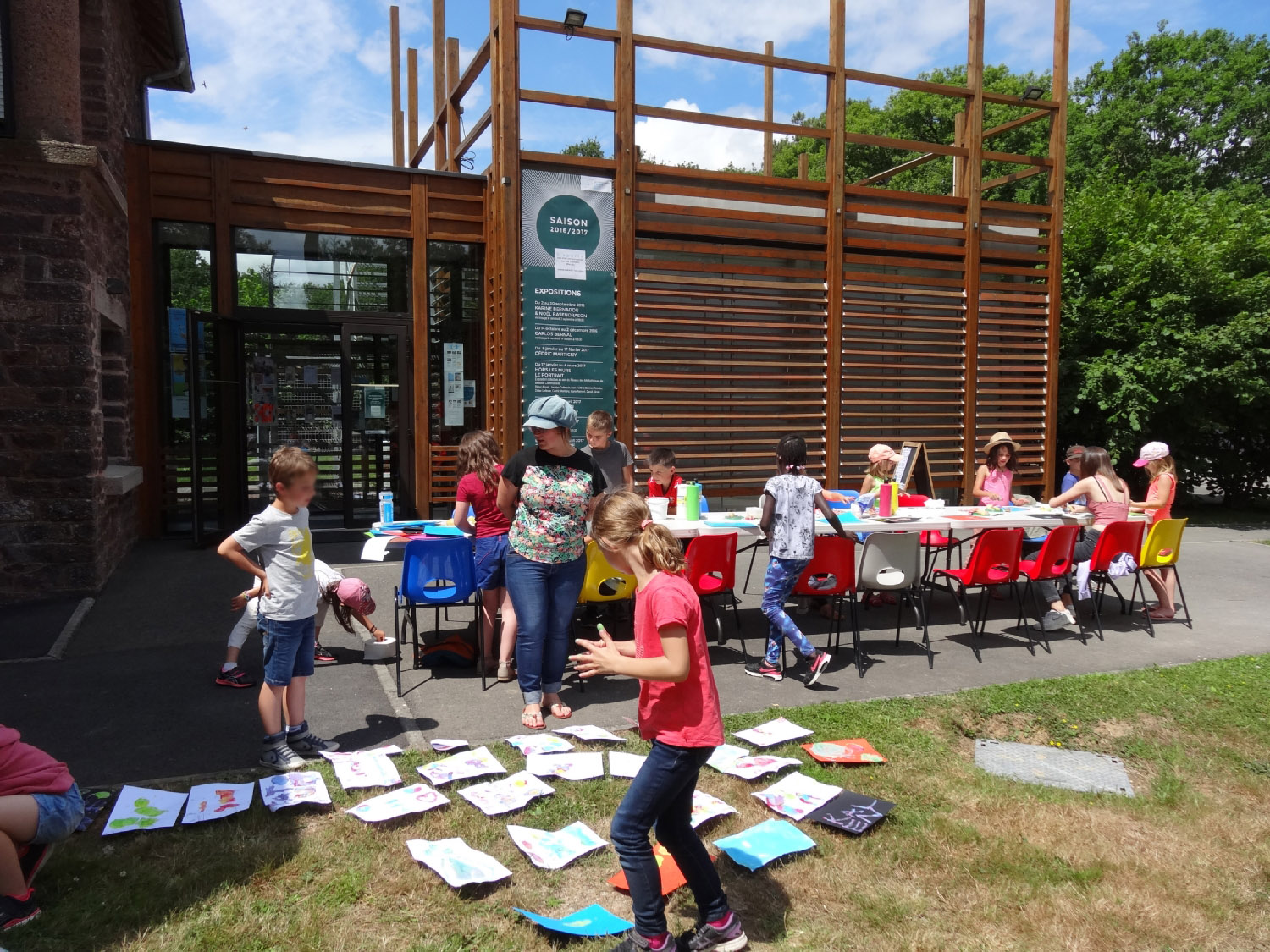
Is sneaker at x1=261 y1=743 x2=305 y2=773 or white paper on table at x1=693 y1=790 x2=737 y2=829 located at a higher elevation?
sneaker at x1=261 y1=743 x2=305 y2=773

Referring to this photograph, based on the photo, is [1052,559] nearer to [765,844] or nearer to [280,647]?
[765,844]

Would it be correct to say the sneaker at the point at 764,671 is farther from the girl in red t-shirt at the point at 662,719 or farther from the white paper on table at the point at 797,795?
the girl in red t-shirt at the point at 662,719

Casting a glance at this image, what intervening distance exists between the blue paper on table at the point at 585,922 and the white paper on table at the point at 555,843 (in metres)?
0.30

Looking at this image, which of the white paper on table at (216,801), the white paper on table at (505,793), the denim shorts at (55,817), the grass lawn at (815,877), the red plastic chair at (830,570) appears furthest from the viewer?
the red plastic chair at (830,570)

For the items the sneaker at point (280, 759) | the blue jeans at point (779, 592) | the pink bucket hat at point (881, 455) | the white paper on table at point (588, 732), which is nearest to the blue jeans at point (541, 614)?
the white paper on table at point (588, 732)

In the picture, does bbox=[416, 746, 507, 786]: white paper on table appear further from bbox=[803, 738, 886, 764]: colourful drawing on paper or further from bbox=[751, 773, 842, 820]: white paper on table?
bbox=[803, 738, 886, 764]: colourful drawing on paper

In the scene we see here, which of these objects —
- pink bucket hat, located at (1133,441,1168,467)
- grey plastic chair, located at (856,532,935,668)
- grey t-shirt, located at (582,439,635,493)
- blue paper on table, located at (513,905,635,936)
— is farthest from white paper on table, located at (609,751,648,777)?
pink bucket hat, located at (1133,441,1168,467)

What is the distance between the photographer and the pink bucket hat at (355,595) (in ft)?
18.5

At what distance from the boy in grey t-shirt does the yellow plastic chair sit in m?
6.26

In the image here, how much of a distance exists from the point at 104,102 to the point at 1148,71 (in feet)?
95.5

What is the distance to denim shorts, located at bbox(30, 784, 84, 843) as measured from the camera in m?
3.01

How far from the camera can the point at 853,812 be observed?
146 inches

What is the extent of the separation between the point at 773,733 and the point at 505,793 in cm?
147

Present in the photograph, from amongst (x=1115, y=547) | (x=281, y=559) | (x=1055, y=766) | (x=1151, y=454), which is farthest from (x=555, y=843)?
(x=1151, y=454)
